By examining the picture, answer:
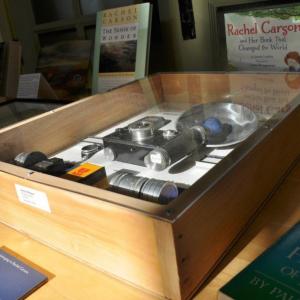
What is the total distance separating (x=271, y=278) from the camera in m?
0.55

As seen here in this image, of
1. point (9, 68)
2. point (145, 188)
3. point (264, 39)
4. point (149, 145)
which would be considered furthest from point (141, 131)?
point (9, 68)

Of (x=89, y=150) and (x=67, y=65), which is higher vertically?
(x=67, y=65)

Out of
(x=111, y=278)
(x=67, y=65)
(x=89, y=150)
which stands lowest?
(x=111, y=278)

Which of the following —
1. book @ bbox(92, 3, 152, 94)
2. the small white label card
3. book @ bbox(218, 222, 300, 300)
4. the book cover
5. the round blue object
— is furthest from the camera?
book @ bbox(92, 3, 152, 94)

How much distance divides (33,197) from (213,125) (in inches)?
17.8

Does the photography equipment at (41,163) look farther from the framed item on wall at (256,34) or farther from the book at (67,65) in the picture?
the book at (67,65)

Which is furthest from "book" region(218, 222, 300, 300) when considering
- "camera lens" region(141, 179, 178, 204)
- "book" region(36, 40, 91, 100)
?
"book" region(36, 40, 91, 100)

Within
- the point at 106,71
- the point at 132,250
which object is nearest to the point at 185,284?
the point at 132,250

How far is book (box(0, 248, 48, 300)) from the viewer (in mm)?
614

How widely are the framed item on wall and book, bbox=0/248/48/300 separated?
0.96 m

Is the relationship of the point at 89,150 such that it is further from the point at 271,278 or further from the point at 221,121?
the point at 271,278

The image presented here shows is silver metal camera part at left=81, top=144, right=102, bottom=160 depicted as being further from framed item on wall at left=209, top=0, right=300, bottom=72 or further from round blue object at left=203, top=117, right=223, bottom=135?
framed item on wall at left=209, top=0, right=300, bottom=72

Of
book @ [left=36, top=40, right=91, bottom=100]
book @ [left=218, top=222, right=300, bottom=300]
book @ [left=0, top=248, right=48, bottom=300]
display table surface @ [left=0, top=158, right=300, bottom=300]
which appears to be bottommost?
display table surface @ [left=0, top=158, right=300, bottom=300]

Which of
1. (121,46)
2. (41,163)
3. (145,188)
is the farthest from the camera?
(121,46)
